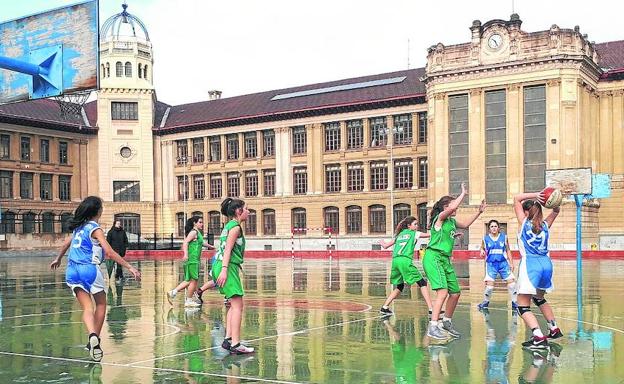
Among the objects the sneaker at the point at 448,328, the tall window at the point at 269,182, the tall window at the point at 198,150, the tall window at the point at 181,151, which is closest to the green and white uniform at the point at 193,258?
the sneaker at the point at 448,328

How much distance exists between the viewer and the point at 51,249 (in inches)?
2527

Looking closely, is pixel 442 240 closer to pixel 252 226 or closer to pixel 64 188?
pixel 252 226

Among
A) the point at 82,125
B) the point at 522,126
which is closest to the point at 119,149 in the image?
the point at 82,125

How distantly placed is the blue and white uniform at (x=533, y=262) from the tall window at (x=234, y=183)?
58699 millimetres

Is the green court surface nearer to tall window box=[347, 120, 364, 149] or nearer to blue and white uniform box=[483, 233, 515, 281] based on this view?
blue and white uniform box=[483, 233, 515, 281]

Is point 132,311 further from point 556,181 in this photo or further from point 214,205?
point 214,205

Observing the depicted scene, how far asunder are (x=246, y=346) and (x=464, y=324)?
3.90 metres

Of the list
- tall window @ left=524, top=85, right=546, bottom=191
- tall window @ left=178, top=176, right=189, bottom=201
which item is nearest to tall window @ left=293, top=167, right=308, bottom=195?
tall window @ left=178, top=176, right=189, bottom=201

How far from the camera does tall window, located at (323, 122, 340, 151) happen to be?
62656 mm

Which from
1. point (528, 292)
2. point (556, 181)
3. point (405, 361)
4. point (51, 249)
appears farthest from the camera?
point (51, 249)

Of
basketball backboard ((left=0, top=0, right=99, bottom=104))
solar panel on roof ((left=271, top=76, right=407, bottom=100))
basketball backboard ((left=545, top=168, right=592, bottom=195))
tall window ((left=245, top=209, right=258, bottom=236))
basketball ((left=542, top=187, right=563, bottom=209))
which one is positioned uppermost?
solar panel on roof ((left=271, top=76, right=407, bottom=100))

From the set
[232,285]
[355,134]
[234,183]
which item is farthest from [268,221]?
[232,285]

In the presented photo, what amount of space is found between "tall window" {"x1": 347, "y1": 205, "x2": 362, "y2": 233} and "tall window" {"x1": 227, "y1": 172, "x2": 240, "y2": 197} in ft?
36.1

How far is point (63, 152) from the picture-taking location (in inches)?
2702
